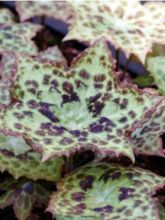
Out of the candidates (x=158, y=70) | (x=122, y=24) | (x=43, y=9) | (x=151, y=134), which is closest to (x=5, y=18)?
(x=43, y=9)

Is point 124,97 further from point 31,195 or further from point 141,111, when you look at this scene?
point 31,195

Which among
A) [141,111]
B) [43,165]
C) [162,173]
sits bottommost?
[162,173]

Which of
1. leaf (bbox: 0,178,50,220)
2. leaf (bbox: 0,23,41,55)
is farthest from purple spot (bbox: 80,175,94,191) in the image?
leaf (bbox: 0,23,41,55)

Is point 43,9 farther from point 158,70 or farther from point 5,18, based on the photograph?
point 158,70

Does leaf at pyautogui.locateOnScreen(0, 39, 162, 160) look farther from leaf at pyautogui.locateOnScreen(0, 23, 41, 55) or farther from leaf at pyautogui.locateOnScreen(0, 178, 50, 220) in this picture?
leaf at pyautogui.locateOnScreen(0, 23, 41, 55)

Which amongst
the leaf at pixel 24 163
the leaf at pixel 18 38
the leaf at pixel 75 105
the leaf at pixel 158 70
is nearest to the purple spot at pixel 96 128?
the leaf at pixel 75 105

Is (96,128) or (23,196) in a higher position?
(96,128)

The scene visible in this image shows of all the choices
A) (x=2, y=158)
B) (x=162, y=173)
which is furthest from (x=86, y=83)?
(x=162, y=173)
